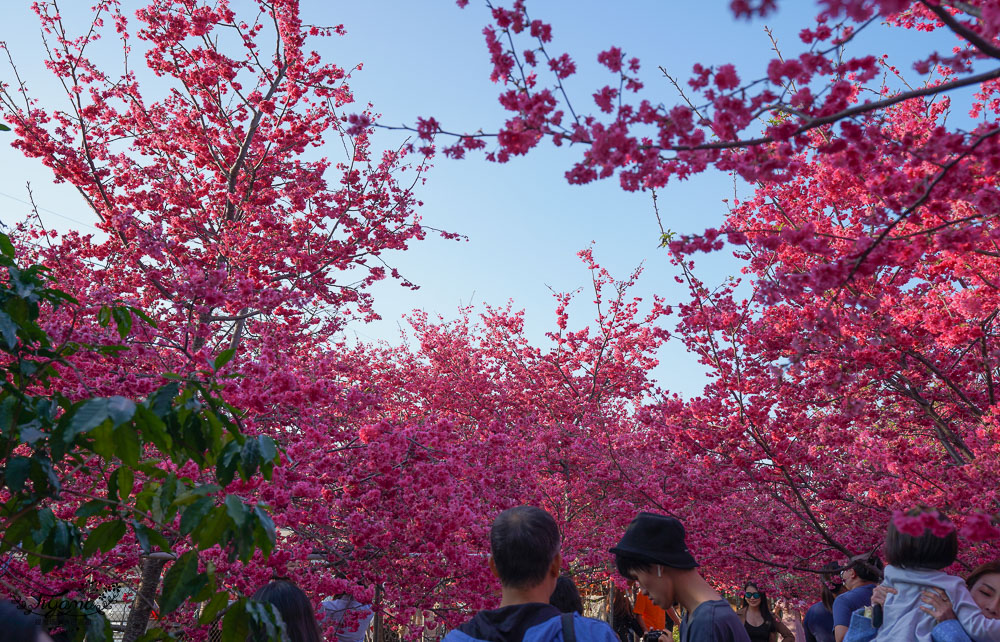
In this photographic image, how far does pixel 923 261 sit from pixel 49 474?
703cm

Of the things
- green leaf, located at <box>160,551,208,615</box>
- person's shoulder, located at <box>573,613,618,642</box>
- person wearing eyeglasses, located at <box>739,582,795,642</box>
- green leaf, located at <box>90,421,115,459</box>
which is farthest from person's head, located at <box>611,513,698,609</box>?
person wearing eyeglasses, located at <box>739,582,795,642</box>

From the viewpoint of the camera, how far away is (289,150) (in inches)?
360

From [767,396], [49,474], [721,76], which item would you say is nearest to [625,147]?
[721,76]

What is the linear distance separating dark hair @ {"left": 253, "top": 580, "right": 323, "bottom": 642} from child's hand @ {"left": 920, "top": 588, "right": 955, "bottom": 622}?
A: 104 inches

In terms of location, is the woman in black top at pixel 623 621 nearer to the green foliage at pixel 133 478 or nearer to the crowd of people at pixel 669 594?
the crowd of people at pixel 669 594

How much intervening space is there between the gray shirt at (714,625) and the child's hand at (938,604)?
2.83 ft

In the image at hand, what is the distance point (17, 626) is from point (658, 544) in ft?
7.67

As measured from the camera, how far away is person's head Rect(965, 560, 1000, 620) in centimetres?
312

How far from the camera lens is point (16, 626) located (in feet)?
4.74

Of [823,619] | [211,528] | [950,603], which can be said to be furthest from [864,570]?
[211,528]

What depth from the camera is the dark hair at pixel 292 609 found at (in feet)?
9.21

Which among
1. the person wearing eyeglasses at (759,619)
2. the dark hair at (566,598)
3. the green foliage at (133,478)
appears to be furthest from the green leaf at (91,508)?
the person wearing eyeglasses at (759,619)

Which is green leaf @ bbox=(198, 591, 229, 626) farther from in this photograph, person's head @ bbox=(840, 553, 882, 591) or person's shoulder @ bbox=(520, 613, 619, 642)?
person's head @ bbox=(840, 553, 882, 591)

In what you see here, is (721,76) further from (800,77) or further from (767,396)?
(767,396)
